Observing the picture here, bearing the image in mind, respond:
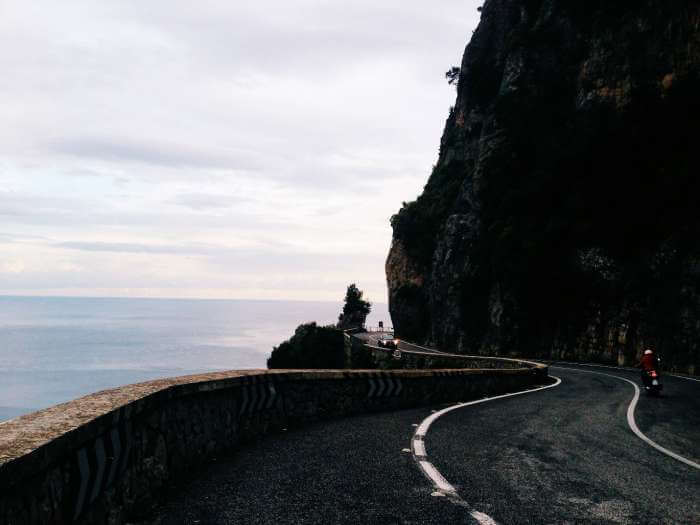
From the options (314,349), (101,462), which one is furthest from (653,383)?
(314,349)

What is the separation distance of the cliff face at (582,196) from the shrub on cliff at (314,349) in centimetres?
1429

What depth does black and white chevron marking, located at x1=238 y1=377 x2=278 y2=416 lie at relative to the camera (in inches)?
316

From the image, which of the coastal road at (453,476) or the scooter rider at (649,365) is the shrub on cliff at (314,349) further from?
the coastal road at (453,476)

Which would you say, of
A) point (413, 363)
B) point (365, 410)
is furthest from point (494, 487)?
point (413, 363)

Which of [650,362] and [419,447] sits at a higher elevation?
[650,362]

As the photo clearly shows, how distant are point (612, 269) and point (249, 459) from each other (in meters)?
34.9

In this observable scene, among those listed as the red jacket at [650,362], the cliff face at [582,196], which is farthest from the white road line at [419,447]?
the cliff face at [582,196]

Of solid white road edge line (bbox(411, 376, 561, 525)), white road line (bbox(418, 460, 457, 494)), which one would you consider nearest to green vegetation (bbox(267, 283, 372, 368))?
solid white road edge line (bbox(411, 376, 561, 525))

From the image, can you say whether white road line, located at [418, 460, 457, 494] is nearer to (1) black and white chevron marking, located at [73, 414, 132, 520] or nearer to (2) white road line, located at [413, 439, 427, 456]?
(2) white road line, located at [413, 439, 427, 456]

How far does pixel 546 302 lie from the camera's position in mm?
41281

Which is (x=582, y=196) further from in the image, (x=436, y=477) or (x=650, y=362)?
(x=436, y=477)

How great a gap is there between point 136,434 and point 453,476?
139 inches

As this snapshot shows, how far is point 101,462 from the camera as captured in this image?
14.3 ft

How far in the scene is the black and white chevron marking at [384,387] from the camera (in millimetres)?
11750
